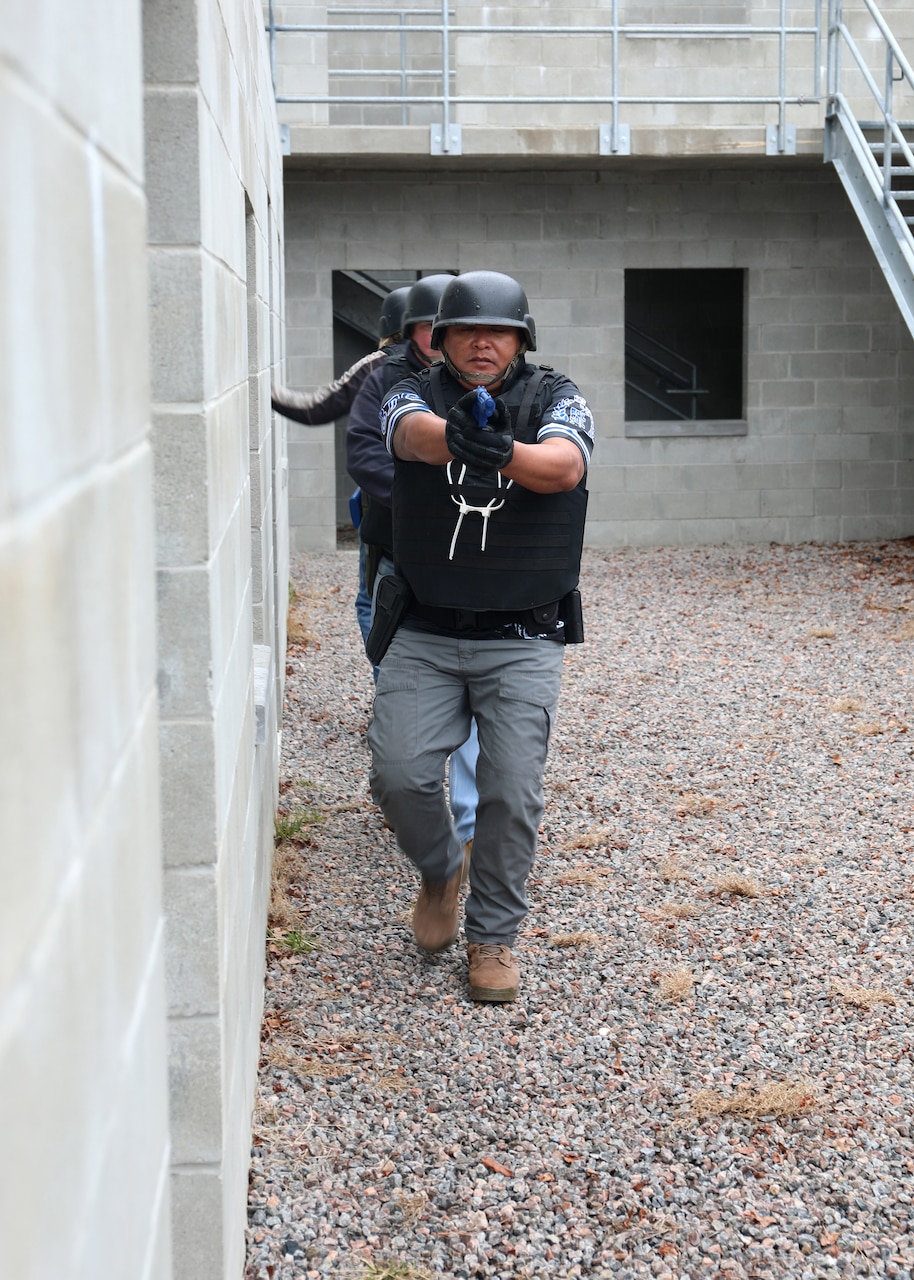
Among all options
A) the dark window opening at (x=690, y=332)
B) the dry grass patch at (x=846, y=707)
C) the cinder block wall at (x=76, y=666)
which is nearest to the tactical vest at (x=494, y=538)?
the cinder block wall at (x=76, y=666)

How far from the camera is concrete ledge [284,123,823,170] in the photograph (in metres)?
11.9

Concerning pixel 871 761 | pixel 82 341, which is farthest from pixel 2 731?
pixel 871 761

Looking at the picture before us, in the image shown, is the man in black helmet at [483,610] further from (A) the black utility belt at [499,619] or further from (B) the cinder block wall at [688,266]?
(B) the cinder block wall at [688,266]

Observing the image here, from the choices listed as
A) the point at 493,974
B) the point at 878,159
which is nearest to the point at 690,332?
the point at 878,159

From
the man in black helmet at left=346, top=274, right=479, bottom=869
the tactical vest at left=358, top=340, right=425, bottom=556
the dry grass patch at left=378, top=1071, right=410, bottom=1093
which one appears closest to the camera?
the dry grass patch at left=378, top=1071, right=410, bottom=1093

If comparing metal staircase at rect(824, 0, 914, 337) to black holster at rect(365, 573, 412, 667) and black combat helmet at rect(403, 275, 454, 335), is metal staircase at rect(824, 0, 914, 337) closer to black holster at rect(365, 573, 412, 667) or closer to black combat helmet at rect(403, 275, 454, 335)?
black combat helmet at rect(403, 275, 454, 335)

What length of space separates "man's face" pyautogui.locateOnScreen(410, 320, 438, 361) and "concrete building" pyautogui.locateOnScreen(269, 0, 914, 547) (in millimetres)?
7959

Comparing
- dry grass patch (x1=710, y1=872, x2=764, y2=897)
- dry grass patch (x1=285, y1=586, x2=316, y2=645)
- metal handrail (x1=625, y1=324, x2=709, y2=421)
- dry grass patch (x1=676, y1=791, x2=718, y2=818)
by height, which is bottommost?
dry grass patch (x1=710, y1=872, x2=764, y2=897)

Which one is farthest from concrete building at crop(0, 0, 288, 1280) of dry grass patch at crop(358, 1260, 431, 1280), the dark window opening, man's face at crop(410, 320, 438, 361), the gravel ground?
the dark window opening

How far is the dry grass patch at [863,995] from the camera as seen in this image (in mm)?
3930

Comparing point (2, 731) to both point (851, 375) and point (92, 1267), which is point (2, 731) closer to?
point (92, 1267)

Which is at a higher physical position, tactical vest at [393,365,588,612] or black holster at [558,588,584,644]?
tactical vest at [393,365,588,612]

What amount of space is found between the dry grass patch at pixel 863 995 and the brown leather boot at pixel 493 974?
0.87 m

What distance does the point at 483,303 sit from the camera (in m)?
3.82
